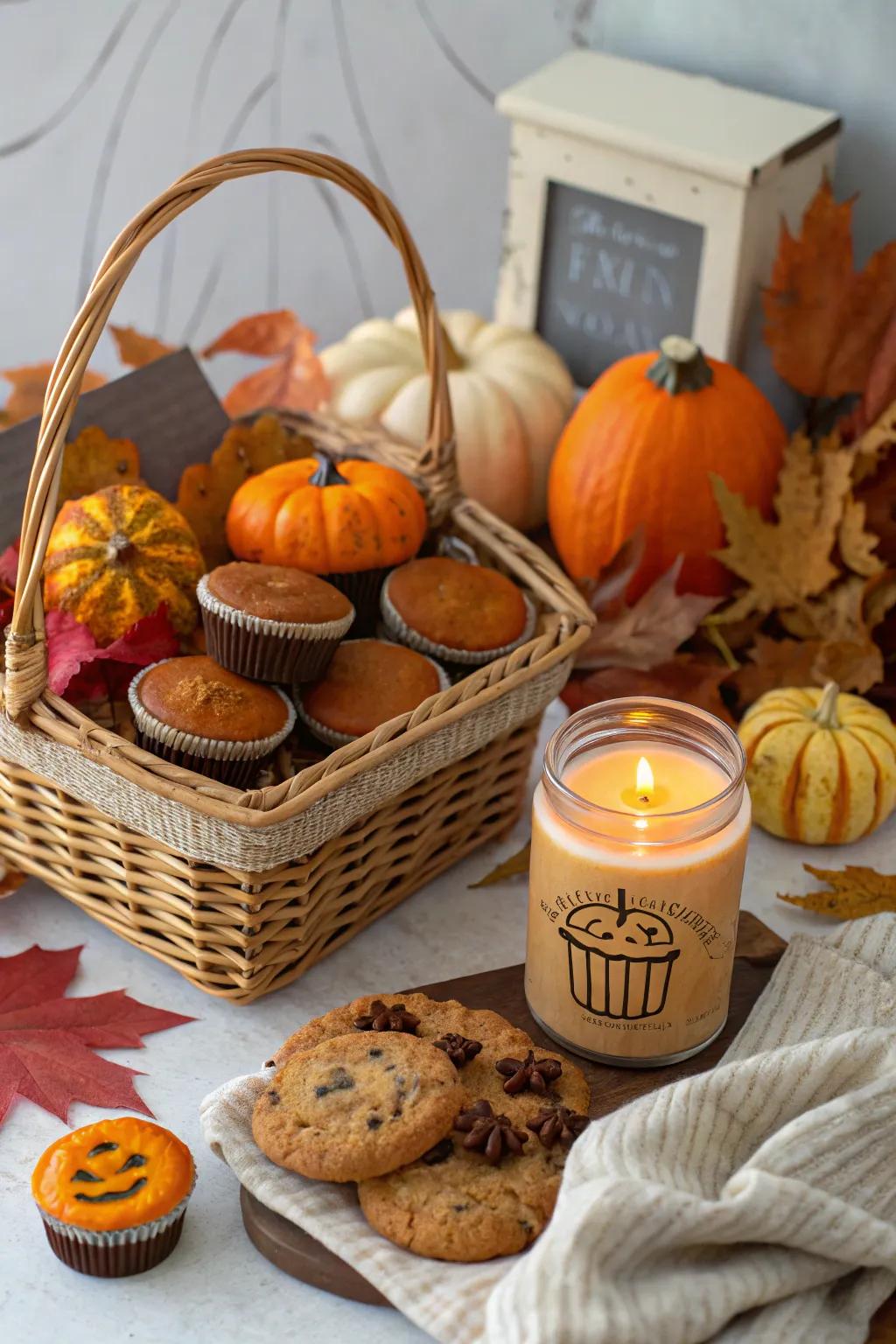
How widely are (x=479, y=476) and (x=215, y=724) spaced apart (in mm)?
622

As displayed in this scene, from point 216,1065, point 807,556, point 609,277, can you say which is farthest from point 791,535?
point 216,1065

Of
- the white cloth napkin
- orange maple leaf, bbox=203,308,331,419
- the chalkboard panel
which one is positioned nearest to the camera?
the white cloth napkin

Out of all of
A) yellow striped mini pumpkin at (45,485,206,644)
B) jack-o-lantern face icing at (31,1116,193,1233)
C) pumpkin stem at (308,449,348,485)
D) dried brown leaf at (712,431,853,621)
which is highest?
pumpkin stem at (308,449,348,485)

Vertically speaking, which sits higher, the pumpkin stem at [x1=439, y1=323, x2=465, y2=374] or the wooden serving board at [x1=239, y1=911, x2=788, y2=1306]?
the pumpkin stem at [x1=439, y1=323, x2=465, y2=374]

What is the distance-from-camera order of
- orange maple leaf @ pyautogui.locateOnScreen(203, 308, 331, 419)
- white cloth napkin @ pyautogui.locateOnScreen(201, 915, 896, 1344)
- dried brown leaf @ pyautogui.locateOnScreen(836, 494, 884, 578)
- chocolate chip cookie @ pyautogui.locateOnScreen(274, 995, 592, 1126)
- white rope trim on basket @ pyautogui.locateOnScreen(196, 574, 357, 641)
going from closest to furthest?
1. white cloth napkin @ pyautogui.locateOnScreen(201, 915, 896, 1344)
2. chocolate chip cookie @ pyautogui.locateOnScreen(274, 995, 592, 1126)
3. white rope trim on basket @ pyautogui.locateOnScreen(196, 574, 357, 641)
4. dried brown leaf @ pyautogui.locateOnScreen(836, 494, 884, 578)
5. orange maple leaf @ pyautogui.locateOnScreen(203, 308, 331, 419)

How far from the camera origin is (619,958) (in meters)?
0.84

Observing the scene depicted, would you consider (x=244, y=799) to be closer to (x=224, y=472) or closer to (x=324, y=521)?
(x=324, y=521)

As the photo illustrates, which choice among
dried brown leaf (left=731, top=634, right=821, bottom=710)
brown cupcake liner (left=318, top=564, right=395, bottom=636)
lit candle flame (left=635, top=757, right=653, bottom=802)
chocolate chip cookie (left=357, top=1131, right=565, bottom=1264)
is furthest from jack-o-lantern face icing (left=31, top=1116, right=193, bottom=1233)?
dried brown leaf (left=731, top=634, right=821, bottom=710)

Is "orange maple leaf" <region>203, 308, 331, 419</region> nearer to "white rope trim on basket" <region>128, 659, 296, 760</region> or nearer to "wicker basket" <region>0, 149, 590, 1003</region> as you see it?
"wicker basket" <region>0, 149, 590, 1003</region>

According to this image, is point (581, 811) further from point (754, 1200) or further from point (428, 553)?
point (428, 553)

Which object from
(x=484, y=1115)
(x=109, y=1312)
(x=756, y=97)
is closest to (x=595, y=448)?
(x=756, y=97)

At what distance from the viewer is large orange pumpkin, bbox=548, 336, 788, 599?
130 centimetres

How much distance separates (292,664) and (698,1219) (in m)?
0.43

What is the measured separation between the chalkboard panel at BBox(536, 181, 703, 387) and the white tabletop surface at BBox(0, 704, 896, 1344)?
0.45m
